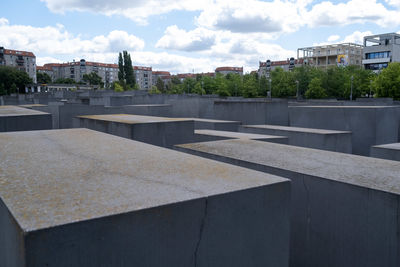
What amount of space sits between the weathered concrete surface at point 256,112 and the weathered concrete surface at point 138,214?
1125 centimetres

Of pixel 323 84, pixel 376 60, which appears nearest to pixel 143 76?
pixel 376 60

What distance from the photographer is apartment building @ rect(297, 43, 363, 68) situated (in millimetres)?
93375

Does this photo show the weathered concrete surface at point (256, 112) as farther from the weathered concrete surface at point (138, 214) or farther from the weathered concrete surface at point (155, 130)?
the weathered concrete surface at point (138, 214)

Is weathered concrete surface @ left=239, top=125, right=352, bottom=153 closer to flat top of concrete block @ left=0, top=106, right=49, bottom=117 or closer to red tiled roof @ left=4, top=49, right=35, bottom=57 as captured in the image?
flat top of concrete block @ left=0, top=106, right=49, bottom=117

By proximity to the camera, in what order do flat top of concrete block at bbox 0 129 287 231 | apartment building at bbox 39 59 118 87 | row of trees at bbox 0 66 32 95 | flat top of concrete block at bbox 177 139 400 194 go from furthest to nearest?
apartment building at bbox 39 59 118 87 < row of trees at bbox 0 66 32 95 < flat top of concrete block at bbox 177 139 400 194 < flat top of concrete block at bbox 0 129 287 231

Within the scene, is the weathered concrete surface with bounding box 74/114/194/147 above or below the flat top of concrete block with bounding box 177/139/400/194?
above

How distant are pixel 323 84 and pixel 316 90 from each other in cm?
253

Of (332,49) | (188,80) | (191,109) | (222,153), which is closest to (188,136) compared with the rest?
(222,153)

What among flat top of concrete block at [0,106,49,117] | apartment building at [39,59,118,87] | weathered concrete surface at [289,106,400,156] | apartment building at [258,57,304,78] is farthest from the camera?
apartment building at [39,59,118,87]

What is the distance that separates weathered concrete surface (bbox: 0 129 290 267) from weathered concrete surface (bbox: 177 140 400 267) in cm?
162

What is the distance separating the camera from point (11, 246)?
2.22 meters

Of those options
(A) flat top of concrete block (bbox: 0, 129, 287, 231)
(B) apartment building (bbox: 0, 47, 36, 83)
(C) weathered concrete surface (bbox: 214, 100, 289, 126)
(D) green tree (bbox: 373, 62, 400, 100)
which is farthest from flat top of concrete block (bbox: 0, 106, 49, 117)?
(B) apartment building (bbox: 0, 47, 36, 83)

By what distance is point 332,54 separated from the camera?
94.2m

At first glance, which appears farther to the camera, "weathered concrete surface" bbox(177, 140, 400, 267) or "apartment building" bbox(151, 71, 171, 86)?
"apartment building" bbox(151, 71, 171, 86)
